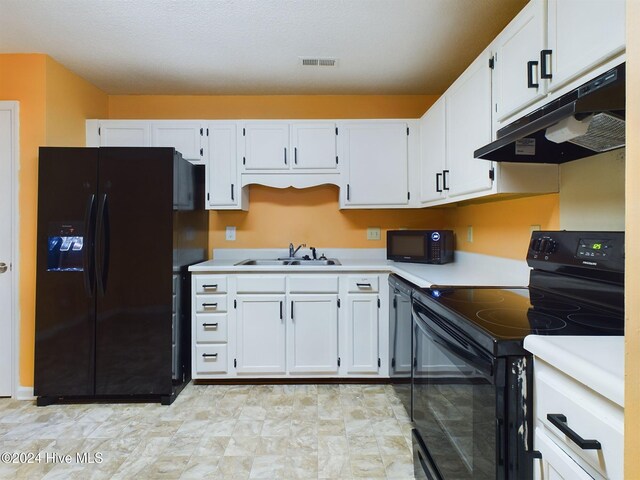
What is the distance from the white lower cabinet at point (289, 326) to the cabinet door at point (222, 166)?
676 mm

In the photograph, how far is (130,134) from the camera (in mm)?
2852

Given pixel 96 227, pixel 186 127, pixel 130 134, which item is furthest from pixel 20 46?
pixel 96 227

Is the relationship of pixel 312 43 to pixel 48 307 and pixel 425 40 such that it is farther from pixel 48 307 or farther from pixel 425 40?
pixel 48 307

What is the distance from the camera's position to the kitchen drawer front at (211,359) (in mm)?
2615

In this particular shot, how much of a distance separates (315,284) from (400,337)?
0.73 m

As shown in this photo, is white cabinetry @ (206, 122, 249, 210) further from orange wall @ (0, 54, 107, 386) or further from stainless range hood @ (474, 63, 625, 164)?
stainless range hood @ (474, 63, 625, 164)

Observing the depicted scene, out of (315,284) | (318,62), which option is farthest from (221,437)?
(318,62)

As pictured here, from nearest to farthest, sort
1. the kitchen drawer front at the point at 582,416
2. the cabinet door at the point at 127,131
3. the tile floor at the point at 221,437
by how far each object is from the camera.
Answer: the kitchen drawer front at the point at 582,416 < the tile floor at the point at 221,437 < the cabinet door at the point at 127,131

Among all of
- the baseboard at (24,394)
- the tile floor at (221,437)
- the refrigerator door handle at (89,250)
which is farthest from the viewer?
the baseboard at (24,394)

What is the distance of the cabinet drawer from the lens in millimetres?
2631

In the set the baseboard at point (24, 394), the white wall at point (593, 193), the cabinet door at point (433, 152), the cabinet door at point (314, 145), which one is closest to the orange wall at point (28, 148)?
the baseboard at point (24, 394)

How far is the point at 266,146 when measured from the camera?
2885mm

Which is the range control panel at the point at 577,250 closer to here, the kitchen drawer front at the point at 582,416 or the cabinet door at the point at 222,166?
the kitchen drawer front at the point at 582,416

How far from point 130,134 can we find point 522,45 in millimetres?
2750
